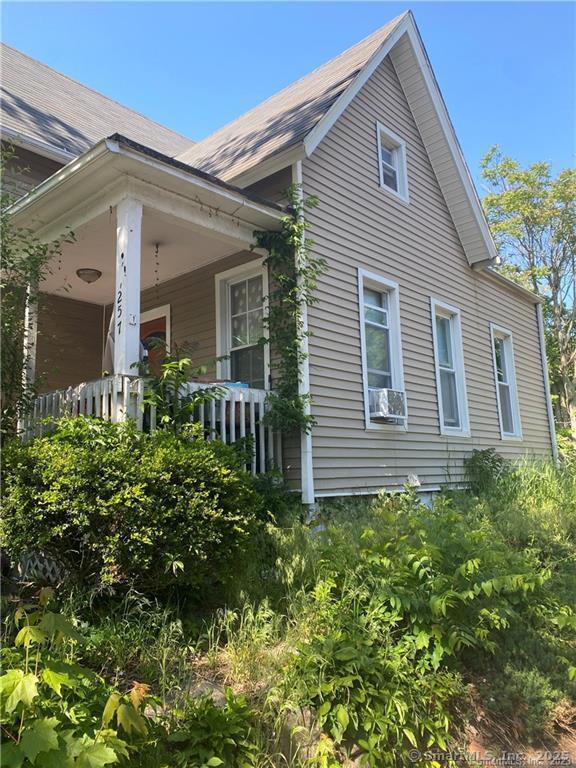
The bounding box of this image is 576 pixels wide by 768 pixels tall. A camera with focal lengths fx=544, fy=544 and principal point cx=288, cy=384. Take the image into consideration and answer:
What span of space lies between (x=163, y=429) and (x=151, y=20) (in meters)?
5.82

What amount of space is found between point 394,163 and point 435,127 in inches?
45.8

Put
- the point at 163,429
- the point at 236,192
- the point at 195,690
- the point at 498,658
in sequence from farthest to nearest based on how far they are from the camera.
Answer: the point at 236,192 < the point at 163,429 < the point at 498,658 < the point at 195,690

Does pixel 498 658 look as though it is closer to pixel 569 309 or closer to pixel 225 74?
pixel 225 74

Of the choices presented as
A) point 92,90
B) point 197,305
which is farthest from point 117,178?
A: point 92,90

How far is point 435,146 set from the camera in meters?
9.77

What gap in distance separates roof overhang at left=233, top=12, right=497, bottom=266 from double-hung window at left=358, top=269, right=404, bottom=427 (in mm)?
2538

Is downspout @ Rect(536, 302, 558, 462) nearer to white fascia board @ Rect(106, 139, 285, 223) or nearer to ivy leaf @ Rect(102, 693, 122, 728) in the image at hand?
white fascia board @ Rect(106, 139, 285, 223)

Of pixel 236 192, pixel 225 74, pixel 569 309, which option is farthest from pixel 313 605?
pixel 569 309

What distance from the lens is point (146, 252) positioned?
23.8 feet

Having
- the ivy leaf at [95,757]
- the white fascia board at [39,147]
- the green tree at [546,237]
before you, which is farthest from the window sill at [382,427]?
the green tree at [546,237]

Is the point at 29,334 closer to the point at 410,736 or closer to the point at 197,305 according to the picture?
the point at 197,305

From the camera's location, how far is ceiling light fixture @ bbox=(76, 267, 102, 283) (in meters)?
7.57

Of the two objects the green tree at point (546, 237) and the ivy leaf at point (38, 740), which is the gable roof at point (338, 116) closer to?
the ivy leaf at point (38, 740)

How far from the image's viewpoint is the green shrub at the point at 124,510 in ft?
11.4
